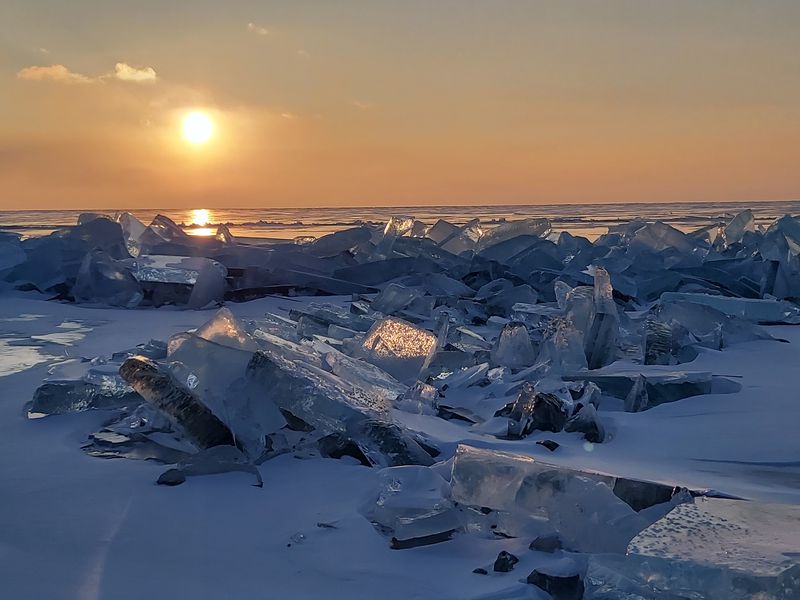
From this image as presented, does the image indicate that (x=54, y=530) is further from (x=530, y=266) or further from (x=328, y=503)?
(x=530, y=266)

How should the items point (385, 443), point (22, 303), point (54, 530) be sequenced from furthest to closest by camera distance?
1. point (22, 303)
2. point (385, 443)
3. point (54, 530)

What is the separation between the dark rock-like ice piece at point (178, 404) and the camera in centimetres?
140

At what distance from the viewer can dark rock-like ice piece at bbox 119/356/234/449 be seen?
140 centimetres

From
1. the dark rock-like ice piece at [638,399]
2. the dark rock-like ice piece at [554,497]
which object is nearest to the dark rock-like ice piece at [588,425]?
the dark rock-like ice piece at [638,399]

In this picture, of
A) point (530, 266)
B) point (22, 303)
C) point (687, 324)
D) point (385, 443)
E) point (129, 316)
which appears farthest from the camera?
point (530, 266)

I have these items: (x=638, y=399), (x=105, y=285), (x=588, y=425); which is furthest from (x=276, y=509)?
(x=105, y=285)

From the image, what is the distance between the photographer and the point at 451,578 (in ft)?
3.18

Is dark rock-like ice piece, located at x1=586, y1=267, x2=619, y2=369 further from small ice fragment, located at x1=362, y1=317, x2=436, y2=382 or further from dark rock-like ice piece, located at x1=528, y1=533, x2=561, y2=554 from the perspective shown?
dark rock-like ice piece, located at x1=528, y1=533, x2=561, y2=554

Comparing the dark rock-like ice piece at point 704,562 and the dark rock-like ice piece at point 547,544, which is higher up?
the dark rock-like ice piece at point 704,562

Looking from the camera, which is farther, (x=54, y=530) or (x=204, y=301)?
(x=204, y=301)

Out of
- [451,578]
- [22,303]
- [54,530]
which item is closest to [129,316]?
[22,303]

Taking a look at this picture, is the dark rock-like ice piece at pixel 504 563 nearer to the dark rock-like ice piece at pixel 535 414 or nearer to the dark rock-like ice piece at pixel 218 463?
the dark rock-like ice piece at pixel 218 463

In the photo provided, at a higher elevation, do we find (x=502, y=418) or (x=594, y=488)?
(x=594, y=488)

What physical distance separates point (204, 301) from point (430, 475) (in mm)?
3097
